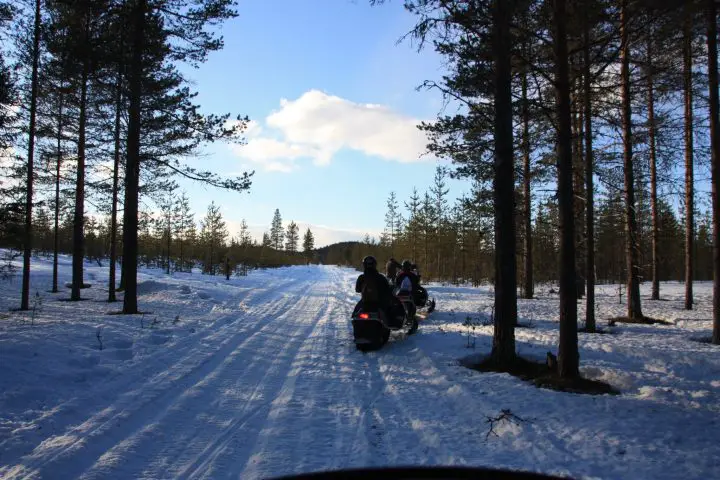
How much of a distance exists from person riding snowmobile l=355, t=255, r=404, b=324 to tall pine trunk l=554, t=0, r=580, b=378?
166 inches

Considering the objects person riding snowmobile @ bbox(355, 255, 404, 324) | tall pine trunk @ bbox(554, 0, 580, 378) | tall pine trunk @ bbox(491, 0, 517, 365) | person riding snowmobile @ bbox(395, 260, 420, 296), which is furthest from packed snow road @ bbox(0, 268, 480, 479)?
person riding snowmobile @ bbox(395, 260, 420, 296)

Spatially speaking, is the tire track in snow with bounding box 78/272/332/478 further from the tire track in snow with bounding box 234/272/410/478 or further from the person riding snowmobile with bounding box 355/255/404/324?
the person riding snowmobile with bounding box 355/255/404/324

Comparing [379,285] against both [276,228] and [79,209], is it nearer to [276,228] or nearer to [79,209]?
[79,209]

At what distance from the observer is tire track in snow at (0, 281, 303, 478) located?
3.82 meters

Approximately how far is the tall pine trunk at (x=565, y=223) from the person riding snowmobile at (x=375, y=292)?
13.9ft

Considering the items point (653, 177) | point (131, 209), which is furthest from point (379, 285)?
point (653, 177)

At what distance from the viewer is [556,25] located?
6.64 metres

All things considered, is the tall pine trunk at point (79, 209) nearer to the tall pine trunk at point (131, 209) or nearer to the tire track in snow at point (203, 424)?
the tall pine trunk at point (131, 209)

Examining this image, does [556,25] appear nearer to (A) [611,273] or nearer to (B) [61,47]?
(B) [61,47]

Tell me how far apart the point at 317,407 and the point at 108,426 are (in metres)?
2.28

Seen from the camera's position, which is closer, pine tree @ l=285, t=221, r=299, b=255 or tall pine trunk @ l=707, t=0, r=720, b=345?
tall pine trunk @ l=707, t=0, r=720, b=345

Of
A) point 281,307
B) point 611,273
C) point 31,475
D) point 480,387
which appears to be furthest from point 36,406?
point 611,273

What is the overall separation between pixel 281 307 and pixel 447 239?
41782 millimetres

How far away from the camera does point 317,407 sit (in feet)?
18.2
